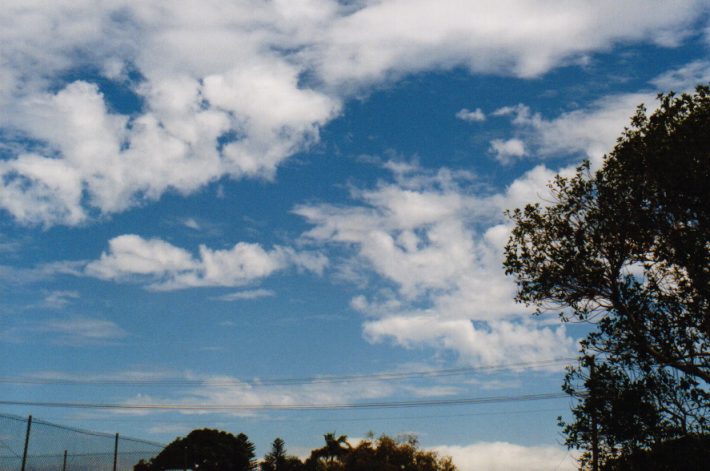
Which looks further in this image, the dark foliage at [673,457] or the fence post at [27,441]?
the fence post at [27,441]

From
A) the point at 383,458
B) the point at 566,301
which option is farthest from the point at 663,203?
the point at 383,458

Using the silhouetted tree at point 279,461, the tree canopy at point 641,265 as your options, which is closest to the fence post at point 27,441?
the tree canopy at point 641,265

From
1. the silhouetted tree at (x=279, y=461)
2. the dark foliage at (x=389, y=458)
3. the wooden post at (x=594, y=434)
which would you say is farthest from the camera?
the silhouetted tree at (x=279, y=461)

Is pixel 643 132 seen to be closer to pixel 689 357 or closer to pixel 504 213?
pixel 504 213

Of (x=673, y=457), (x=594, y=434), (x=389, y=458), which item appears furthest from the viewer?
(x=389, y=458)

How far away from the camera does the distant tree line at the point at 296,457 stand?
233ft

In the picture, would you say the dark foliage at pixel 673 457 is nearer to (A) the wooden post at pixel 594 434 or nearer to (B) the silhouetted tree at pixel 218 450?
(A) the wooden post at pixel 594 434

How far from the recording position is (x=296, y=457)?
102125mm

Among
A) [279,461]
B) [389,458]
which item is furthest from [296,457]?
[389,458]

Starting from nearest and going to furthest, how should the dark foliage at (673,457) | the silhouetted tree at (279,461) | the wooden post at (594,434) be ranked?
1. the dark foliage at (673,457)
2. the wooden post at (594,434)
3. the silhouetted tree at (279,461)

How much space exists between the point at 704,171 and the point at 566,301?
5668mm

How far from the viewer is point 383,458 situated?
71312 mm

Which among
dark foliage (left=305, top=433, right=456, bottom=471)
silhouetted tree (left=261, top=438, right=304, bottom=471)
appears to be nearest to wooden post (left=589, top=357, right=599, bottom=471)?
dark foliage (left=305, top=433, right=456, bottom=471)

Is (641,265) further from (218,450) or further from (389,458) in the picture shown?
(218,450)
